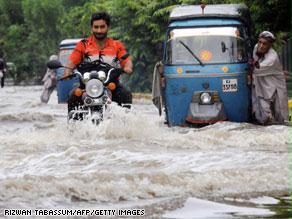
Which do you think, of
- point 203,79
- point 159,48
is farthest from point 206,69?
point 159,48

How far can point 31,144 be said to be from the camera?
12297 mm

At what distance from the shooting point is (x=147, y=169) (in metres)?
9.80

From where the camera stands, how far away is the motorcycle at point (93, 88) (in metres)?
12.6

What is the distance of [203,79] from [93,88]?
4.30 m

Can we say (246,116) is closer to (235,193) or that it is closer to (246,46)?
(246,46)

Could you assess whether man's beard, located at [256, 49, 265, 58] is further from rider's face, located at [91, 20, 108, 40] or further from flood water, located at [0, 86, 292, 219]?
rider's face, located at [91, 20, 108, 40]

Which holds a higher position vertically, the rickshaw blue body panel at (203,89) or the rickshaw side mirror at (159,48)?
the rickshaw side mirror at (159,48)

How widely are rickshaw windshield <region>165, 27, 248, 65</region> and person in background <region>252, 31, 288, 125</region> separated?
1.49 ft

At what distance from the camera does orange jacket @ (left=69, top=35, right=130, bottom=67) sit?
1320 centimetres

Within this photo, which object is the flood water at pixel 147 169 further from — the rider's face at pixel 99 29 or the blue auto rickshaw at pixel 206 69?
the blue auto rickshaw at pixel 206 69

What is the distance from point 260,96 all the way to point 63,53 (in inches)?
554

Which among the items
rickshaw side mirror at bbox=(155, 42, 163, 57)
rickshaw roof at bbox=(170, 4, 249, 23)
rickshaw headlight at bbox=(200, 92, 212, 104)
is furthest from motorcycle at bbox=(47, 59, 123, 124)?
rickshaw side mirror at bbox=(155, 42, 163, 57)

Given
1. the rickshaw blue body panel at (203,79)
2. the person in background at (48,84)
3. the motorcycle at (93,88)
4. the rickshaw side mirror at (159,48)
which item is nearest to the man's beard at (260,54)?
the rickshaw blue body panel at (203,79)

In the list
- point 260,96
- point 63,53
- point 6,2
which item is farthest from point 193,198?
point 6,2
